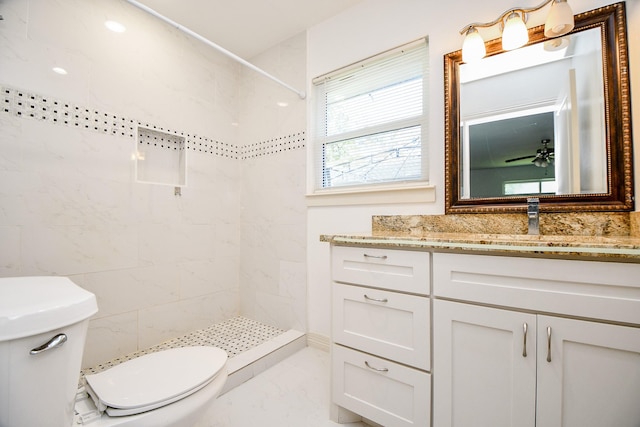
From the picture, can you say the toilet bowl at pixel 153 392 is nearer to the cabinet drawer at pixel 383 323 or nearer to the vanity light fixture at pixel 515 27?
the cabinet drawer at pixel 383 323

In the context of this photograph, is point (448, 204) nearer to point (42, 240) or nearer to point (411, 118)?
point (411, 118)

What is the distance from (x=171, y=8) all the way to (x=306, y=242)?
1.99 meters

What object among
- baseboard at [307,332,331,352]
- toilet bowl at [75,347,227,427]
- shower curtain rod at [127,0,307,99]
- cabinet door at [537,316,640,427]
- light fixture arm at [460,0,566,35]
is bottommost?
baseboard at [307,332,331,352]

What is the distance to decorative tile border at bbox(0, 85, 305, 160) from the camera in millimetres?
1537

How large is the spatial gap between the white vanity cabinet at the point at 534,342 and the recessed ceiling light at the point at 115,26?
8.06ft

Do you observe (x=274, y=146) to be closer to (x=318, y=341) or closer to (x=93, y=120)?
(x=93, y=120)

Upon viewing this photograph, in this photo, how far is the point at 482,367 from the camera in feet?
3.28

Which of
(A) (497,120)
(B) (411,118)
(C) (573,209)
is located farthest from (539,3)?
(C) (573,209)

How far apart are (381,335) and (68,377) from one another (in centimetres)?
107

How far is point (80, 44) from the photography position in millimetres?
1738

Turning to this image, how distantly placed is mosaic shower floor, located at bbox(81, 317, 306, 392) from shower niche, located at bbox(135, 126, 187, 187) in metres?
1.21

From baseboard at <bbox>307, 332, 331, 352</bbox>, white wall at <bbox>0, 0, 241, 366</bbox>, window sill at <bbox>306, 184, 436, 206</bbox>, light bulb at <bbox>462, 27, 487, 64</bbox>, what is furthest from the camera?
baseboard at <bbox>307, 332, 331, 352</bbox>

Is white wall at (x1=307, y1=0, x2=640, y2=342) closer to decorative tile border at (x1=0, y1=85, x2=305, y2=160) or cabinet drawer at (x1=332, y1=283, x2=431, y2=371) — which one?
decorative tile border at (x1=0, y1=85, x2=305, y2=160)

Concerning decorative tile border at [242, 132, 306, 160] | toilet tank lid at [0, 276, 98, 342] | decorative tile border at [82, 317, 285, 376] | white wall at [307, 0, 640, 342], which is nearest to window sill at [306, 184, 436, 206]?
white wall at [307, 0, 640, 342]
